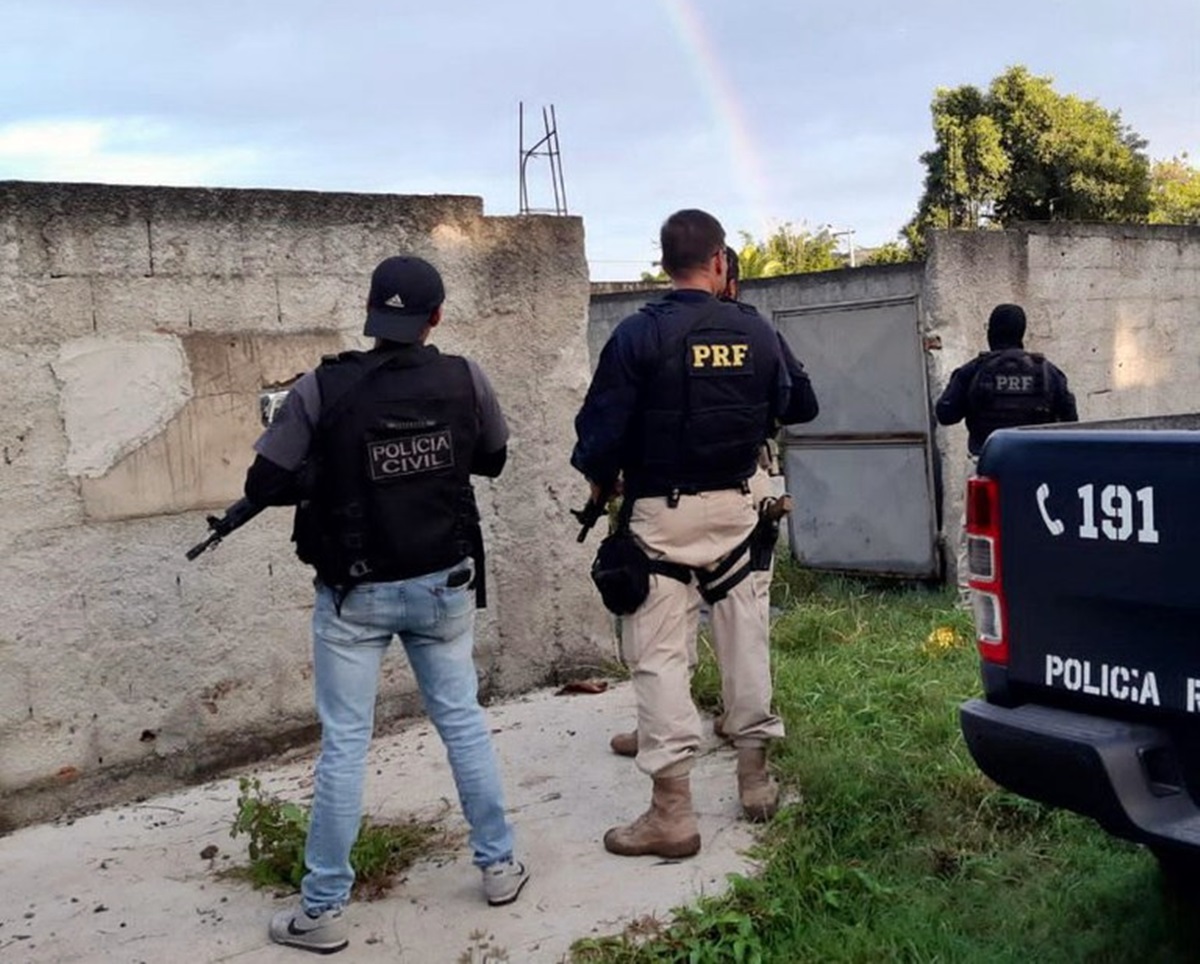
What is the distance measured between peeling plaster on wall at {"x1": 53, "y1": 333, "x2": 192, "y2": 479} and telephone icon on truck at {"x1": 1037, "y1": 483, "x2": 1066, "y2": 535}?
2.86m

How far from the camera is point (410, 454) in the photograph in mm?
3172

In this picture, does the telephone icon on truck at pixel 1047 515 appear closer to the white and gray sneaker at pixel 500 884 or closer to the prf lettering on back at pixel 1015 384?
the white and gray sneaker at pixel 500 884

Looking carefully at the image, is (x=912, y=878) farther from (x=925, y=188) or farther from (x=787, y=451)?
(x=925, y=188)

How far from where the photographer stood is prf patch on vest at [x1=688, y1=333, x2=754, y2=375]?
355 cm

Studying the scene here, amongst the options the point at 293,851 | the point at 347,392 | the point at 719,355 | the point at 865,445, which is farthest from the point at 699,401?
the point at 865,445

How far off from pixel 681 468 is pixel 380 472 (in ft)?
2.98

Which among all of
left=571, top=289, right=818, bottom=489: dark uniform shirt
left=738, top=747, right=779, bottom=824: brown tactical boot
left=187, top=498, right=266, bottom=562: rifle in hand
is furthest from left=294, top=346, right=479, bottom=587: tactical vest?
left=738, top=747, right=779, bottom=824: brown tactical boot

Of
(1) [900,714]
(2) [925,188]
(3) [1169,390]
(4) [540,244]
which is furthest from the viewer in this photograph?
(2) [925,188]

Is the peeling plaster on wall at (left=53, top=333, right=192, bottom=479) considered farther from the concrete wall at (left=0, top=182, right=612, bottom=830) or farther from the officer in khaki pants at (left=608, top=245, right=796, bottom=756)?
the officer in khaki pants at (left=608, top=245, right=796, bottom=756)

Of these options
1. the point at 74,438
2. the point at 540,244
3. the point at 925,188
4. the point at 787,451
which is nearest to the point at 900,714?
the point at 540,244

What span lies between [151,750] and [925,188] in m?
22.6

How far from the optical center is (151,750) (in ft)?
14.1

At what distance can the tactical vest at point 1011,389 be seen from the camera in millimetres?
6043

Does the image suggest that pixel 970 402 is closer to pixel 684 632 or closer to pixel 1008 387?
pixel 1008 387
